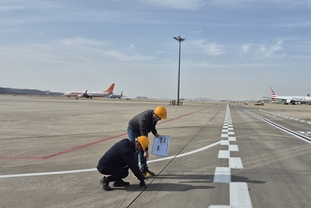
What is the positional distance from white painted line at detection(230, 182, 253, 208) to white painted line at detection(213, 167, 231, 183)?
312mm

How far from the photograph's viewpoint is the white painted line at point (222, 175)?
243 inches

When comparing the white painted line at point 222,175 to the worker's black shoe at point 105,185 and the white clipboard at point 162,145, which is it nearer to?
the white clipboard at point 162,145

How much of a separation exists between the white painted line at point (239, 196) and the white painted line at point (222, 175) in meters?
0.31

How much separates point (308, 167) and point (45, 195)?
240 inches

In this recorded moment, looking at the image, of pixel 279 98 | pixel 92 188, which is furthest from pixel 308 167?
pixel 279 98

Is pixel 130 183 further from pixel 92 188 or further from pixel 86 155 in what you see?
pixel 86 155

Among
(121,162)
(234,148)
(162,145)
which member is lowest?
(234,148)

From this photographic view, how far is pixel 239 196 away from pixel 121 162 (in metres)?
2.19

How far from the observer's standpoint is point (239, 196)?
5.14 meters

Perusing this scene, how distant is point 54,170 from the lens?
6.88 meters

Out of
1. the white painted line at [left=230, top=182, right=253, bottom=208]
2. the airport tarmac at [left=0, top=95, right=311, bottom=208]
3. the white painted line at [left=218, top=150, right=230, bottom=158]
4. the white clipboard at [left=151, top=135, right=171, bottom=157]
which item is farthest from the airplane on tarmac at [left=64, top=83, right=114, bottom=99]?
the white painted line at [left=230, top=182, right=253, bottom=208]

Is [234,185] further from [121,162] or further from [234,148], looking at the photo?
[234,148]

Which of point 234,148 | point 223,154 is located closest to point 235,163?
point 223,154

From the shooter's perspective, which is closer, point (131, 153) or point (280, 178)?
point (131, 153)
